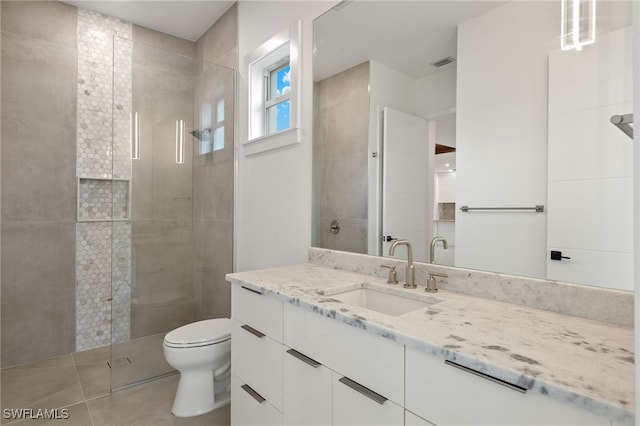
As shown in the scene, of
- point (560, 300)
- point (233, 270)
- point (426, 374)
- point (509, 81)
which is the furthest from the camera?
point (233, 270)

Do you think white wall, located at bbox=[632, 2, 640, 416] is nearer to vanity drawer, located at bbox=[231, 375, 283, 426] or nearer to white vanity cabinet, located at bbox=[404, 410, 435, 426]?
white vanity cabinet, located at bbox=[404, 410, 435, 426]

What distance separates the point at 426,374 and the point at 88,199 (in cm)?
296

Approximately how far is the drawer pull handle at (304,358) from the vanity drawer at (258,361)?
0.29 ft

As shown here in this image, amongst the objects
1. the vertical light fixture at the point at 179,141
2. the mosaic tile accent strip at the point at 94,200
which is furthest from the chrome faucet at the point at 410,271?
the mosaic tile accent strip at the point at 94,200

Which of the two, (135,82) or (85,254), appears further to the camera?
(85,254)

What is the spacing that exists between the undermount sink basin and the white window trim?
3.41 feet

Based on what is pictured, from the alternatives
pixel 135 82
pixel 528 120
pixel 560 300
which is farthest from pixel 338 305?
pixel 135 82

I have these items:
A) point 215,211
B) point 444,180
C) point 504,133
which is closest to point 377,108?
point 444,180

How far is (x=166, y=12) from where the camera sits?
281cm

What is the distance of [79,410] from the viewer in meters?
1.92

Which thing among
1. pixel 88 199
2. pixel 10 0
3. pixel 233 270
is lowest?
pixel 233 270

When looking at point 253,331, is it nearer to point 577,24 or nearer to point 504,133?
point 504,133

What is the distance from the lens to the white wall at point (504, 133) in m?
1.12

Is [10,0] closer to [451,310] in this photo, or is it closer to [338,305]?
[338,305]
